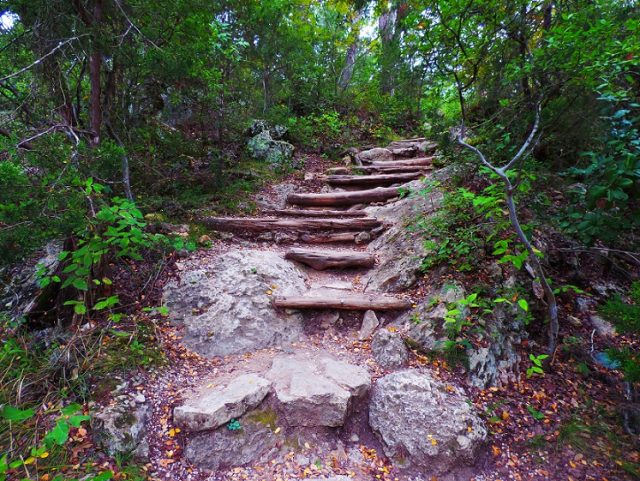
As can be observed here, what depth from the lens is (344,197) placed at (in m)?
6.20

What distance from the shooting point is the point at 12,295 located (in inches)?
117

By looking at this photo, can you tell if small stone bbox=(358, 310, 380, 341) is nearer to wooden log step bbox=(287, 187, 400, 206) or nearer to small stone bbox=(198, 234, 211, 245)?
small stone bbox=(198, 234, 211, 245)

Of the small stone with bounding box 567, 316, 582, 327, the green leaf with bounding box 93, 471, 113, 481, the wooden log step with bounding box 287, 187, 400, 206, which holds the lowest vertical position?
the small stone with bounding box 567, 316, 582, 327

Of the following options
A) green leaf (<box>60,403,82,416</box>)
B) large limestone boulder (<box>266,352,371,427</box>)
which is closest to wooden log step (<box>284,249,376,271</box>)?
large limestone boulder (<box>266,352,371,427</box>)

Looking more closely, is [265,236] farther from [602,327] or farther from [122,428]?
[602,327]

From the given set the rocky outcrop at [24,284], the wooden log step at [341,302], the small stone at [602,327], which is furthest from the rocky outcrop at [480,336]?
the rocky outcrop at [24,284]

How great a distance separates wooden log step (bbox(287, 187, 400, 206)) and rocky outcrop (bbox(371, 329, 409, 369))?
3.57 metres

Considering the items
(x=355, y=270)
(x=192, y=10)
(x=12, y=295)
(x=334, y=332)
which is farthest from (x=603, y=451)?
(x=192, y=10)

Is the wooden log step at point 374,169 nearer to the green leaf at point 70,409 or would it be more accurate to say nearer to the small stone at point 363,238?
the small stone at point 363,238

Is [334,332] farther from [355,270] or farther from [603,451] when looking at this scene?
[603,451]

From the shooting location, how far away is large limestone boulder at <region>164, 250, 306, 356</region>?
3104mm

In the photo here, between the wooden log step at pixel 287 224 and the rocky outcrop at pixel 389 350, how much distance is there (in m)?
2.45

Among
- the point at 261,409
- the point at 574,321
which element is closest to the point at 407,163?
the point at 574,321

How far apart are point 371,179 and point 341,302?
409cm
